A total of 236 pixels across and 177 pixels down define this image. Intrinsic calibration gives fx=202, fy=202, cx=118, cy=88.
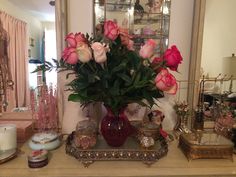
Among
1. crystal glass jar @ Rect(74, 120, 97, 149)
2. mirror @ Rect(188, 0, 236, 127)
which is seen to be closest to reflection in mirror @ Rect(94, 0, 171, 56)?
mirror @ Rect(188, 0, 236, 127)

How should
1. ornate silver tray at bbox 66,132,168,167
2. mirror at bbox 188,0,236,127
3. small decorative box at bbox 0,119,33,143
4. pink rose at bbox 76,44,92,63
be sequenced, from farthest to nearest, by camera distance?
1. mirror at bbox 188,0,236,127
2. small decorative box at bbox 0,119,33,143
3. ornate silver tray at bbox 66,132,168,167
4. pink rose at bbox 76,44,92,63

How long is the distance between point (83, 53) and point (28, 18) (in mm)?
571

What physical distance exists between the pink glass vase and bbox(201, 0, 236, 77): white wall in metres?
0.63

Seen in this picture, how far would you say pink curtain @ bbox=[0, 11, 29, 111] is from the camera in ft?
3.68

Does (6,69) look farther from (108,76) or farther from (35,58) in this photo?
(108,76)

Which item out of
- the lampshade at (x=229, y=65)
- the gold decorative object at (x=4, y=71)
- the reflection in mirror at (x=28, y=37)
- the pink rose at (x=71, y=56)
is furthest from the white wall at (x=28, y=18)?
the lampshade at (x=229, y=65)

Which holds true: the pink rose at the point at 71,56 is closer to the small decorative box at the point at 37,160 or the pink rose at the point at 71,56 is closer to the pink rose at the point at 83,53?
the pink rose at the point at 83,53

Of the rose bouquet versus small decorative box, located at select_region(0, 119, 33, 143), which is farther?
small decorative box, located at select_region(0, 119, 33, 143)

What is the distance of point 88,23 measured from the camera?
1183mm

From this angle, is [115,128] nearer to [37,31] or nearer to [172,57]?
[172,57]

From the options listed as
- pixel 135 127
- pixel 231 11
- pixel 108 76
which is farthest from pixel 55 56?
pixel 231 11

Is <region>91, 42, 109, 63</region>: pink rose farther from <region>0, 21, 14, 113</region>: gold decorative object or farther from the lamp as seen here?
the lamp

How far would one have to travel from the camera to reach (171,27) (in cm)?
122

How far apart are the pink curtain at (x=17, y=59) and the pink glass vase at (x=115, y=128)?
0.57 metres
